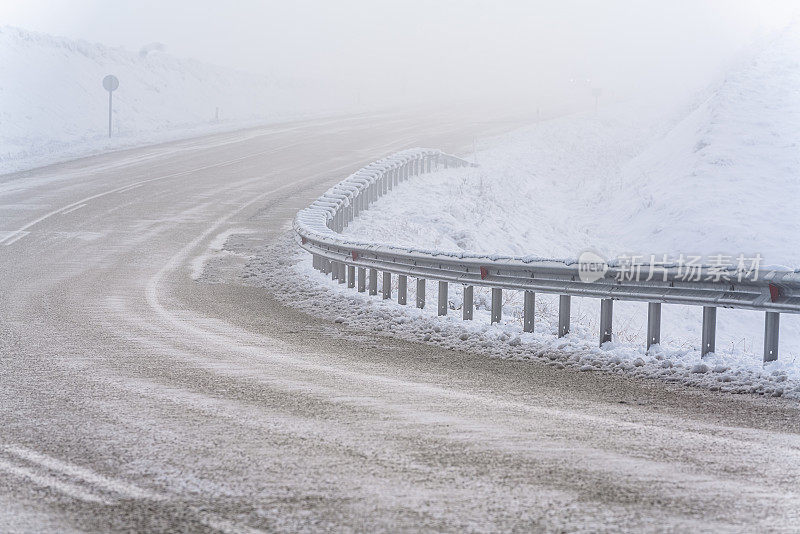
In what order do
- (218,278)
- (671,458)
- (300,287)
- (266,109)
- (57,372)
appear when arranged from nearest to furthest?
(671,458), (57,372), (300,287), (218,278), (266,109)

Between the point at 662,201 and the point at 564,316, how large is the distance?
65.5ft

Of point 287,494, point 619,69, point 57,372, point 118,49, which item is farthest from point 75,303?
point 619,69

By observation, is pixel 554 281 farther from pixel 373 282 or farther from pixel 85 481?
pixel 85 481

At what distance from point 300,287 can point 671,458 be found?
29.9ft

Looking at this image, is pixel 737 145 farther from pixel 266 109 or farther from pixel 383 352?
pixel 266 109

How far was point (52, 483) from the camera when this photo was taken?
199 inches

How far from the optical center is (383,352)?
955 centimetres

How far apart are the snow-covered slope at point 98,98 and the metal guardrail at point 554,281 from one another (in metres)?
24.2

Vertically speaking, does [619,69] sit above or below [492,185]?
above

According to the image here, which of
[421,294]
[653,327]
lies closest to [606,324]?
[653,327]

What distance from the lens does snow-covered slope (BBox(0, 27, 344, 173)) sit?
46.8 m

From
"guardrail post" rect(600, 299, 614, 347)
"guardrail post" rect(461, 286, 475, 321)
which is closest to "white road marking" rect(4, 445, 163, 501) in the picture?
"guardrail post" rect(600, 299, 614, 347)

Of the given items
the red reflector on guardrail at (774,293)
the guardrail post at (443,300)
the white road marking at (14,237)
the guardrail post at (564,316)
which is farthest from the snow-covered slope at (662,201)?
the white road marking at (14,237)

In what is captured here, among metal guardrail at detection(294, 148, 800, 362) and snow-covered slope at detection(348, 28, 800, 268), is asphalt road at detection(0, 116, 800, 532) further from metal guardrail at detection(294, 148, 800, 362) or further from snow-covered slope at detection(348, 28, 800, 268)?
snow-covered slope at detection(348, 28, 800, 268)
